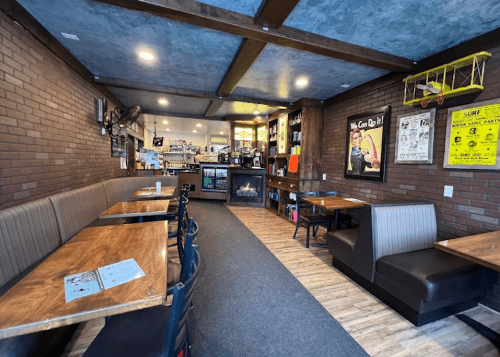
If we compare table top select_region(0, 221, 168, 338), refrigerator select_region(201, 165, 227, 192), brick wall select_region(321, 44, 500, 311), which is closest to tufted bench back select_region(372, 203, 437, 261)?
brick wall select_region(321, 44, 500, 311)

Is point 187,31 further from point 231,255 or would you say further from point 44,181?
point 231,255

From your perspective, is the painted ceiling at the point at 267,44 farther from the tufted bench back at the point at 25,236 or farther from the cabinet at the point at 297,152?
the tufted bench back at the point at 25,236

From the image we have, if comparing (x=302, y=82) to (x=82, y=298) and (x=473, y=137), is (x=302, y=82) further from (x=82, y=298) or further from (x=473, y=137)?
(x=82, y=298)

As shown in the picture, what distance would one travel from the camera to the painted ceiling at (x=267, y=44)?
1885 mm

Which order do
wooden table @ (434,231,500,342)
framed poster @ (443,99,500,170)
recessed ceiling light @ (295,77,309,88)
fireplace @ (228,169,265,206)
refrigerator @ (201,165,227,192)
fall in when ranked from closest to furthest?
wooden table @ (434,231,500,342) → framed poster @ (443,99,500,170) → recessed ceiling light @ (295,77,309,88) → fireplace @ (228,169,265,206) → refrigerator @ (201,165,227,192)

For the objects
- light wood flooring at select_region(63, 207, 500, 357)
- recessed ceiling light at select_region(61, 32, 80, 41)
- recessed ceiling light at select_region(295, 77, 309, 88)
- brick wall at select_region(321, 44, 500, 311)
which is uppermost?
recessed ceiling light at select_region(61, 32, 80, 41)

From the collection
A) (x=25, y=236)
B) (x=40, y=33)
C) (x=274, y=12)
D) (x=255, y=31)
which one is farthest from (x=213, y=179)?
(x=274, y=12)

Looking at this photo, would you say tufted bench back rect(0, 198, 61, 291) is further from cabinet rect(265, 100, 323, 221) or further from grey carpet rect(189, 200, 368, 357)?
cabinet rect(265, 100, 323, 221)

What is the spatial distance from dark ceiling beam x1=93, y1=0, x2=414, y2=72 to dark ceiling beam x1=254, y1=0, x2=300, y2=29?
6cm

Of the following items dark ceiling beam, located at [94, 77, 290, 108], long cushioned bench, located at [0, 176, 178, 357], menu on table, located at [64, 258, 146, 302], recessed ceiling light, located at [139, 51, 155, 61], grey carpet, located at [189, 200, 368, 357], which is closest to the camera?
menu on table, located at [64, 258, 146, 302]

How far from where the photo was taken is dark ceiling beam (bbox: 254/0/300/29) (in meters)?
1.77

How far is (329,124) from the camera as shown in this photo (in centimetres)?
443

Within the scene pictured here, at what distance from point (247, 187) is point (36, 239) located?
486 cm

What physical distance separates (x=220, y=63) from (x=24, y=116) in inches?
90.0
